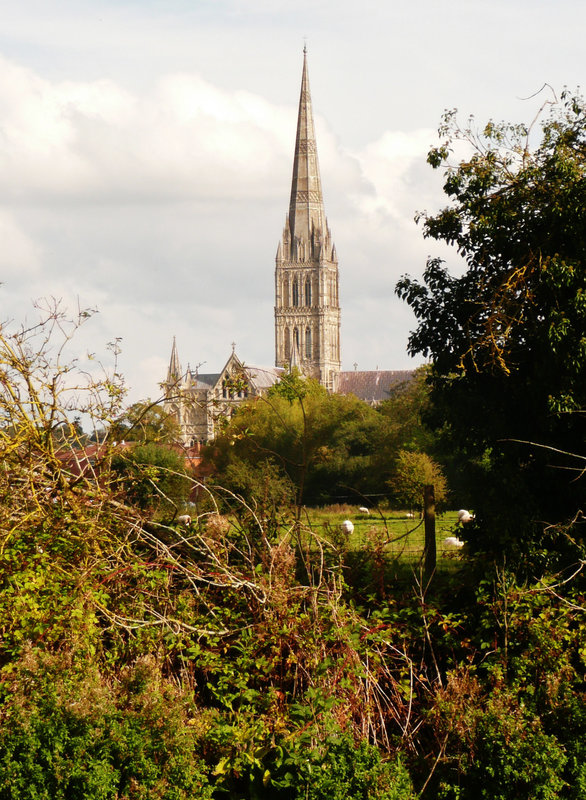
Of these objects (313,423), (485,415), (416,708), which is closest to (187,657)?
(416,708)

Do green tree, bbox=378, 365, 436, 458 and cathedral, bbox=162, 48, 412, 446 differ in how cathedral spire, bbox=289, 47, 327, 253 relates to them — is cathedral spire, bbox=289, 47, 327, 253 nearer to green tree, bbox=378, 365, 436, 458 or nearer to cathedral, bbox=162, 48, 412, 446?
cathedral, bbox=162, 48, 412, 446

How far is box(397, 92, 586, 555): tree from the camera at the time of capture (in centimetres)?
1256

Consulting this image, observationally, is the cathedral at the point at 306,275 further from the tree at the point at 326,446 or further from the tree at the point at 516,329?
the tree at the point at 516,329

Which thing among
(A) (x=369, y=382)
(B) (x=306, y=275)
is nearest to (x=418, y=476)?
(A) (x=369, y=382)

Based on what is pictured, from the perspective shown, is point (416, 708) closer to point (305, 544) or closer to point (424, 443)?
point (305, 544)

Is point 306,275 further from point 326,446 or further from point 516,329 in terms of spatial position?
point 516,329

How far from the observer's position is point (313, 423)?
59.2 meters

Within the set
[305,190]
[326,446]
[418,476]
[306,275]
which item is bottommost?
[418,476]

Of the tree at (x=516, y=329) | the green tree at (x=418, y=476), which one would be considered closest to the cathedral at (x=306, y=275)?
the green tree at (x=418, y=476)

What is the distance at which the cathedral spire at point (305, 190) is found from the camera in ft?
435

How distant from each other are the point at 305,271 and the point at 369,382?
16410mm

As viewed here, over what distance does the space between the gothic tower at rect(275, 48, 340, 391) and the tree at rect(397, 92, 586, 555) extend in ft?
386

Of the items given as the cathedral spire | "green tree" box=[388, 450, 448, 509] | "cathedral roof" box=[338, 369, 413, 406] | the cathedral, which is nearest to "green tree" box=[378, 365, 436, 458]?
"green tree" box=[388, 450, 448, 509]

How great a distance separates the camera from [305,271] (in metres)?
134
